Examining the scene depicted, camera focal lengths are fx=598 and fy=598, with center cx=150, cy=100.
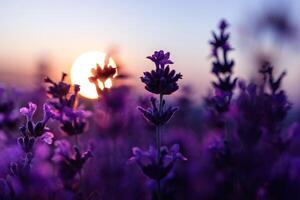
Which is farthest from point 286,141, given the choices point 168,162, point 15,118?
point 15,118

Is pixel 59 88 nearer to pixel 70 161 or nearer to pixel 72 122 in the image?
pixel 72 122

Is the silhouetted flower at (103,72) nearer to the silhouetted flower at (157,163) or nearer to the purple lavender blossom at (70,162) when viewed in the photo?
the purple lavender blossom at (70,162)

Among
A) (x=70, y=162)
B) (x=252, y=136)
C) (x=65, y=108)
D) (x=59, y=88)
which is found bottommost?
(x=70, y=162)

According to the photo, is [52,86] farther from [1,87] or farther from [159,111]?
[1,87]

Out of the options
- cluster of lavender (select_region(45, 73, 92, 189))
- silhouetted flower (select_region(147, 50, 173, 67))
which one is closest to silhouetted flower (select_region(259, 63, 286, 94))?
silhouetted flower (select_region(147, 50, 173, 67))

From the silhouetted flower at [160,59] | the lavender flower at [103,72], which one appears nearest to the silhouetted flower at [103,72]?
the lavender flower at [103,72]

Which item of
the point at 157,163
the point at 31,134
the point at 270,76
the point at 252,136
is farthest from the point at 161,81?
the point at 270,76

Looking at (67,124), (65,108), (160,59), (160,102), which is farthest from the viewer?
(67,124)

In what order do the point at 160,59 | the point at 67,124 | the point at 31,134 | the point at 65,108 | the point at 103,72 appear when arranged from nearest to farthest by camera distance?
the point at 31,134, the point at 160,59, the point at 65,108, the point at 67,124, the point at 103,72

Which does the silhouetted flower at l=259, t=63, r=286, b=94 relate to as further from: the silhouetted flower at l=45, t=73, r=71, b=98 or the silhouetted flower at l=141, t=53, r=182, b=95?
the silhouetted flower at l=45, t=73, r=71, b=98

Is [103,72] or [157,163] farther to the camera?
[103,72]
